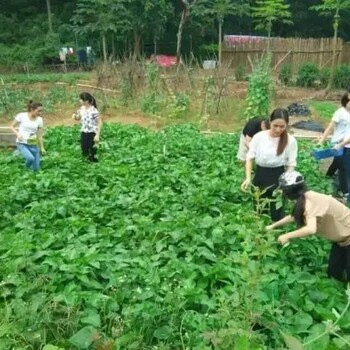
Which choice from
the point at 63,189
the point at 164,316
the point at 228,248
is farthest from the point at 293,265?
the point at 63,189

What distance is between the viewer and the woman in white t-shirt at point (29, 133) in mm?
8047

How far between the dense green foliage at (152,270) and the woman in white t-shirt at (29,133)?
101cm

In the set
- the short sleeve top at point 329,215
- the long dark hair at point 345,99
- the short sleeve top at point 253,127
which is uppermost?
the long dark hair at point 345,99

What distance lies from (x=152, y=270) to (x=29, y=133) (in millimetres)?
4820

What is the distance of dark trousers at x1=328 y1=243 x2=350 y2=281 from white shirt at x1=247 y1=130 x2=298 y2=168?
45.0 inches

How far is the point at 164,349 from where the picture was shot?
324cm

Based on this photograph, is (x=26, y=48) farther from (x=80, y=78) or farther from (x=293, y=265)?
(x=293, y=265)

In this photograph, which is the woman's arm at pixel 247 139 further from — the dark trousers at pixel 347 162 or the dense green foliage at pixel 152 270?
the dark trousers at pixel 347 162

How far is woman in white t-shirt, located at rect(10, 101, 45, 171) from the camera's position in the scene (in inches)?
317

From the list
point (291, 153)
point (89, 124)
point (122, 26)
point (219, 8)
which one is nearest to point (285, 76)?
point (219, 8)

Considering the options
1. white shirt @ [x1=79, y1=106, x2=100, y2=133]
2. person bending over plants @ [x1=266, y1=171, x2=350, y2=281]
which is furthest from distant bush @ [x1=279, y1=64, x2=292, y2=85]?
person bending over plants @ [x1=266, y1=171, x2=350, y2=281]

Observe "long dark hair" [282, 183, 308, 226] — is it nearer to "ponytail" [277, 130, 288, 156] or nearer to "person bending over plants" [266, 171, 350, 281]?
"person bending over plants" [266, 171, 350, 281]

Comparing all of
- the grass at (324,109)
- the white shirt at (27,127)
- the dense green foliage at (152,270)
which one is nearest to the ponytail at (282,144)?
the dense green foliage at (152,270)

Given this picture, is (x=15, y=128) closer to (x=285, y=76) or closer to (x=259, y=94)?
(x=259, y=94)
